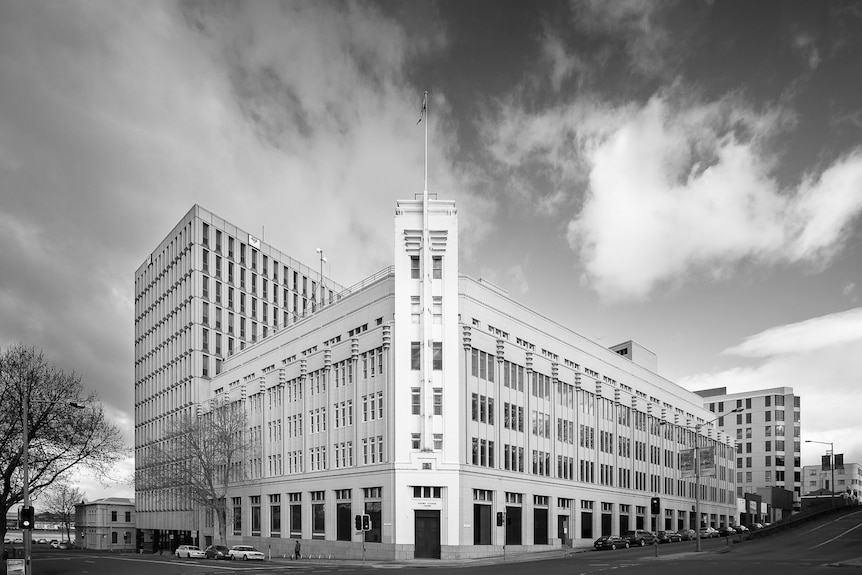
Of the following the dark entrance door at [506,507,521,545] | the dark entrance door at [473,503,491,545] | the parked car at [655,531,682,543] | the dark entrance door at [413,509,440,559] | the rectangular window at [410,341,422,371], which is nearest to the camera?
the dark entrance door at [413,509,440,559]

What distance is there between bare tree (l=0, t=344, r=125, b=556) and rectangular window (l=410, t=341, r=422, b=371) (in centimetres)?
2370

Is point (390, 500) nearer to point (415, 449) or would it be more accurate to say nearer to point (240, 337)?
point (415, 449)

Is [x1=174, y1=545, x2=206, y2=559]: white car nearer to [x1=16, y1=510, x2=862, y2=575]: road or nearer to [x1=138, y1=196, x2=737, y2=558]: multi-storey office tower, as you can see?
[x1=138, y1=196, x2=737, y2=558]: multi-storey office tower

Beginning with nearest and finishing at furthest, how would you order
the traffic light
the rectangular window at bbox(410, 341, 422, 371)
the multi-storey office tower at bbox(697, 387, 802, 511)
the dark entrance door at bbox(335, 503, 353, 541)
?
1. the traffic light
2. the rectangular window at bbox(410, 341, 422, 371)
3. the dark entrance door at bbox(335, 503, 353, 541)
4. the multi-storey office tower at bbox(697, 387, 802, 511)

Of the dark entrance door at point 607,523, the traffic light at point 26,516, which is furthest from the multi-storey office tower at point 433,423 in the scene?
the traffic light at point 26,516

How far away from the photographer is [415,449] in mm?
62750

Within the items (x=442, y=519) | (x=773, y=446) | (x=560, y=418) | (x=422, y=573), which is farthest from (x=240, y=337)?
(x=773, y=446)

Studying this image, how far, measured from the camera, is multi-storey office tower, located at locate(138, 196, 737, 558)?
62781mm

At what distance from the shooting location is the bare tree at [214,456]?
82.8m

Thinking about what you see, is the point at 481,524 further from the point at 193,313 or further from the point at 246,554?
the point at 193,313

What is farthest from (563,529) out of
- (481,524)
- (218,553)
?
(218,553)

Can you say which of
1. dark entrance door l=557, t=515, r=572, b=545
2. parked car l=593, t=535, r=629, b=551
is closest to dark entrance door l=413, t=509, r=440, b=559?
dark entrance door l=557, t=515, r=572, b=545

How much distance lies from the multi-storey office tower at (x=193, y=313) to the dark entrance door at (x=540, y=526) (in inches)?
1683

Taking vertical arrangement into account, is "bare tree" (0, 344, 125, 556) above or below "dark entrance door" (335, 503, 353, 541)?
above
